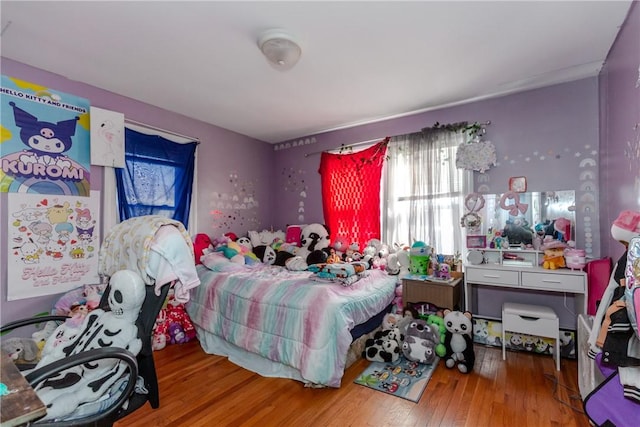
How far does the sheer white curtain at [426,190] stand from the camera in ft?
10.3

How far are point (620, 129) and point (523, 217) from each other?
100 cm

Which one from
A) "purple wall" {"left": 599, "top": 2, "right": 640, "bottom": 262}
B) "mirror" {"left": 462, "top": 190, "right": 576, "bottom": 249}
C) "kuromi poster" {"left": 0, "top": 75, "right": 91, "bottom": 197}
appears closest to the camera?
"purple wall" {"left": 599, "top": 2, "right": 640, "bottom": 262}

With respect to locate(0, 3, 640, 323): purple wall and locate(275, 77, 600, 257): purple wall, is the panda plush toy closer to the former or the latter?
locate(0, 3, 640, 323): purple wall

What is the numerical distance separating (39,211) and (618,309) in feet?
12.1

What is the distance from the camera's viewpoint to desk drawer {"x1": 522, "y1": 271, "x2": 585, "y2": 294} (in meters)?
2.32

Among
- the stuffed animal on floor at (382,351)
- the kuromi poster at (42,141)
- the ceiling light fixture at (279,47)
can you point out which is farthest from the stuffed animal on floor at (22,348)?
the ceiling light fixture at (279,47)

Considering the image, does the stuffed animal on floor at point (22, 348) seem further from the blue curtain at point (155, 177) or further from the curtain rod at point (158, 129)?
the curtain rod at point (158, 129)

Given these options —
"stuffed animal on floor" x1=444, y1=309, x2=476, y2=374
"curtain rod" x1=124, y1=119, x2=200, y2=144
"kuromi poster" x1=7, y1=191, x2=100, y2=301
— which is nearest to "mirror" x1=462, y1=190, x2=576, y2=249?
"stuffed animal on floor" x1=444, y1=309, x2=476, y2=374

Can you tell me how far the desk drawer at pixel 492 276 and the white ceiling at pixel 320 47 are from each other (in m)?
1.71

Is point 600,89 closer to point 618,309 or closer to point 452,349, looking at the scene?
point 618,309

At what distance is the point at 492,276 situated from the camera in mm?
2629

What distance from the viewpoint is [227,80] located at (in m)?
2.64

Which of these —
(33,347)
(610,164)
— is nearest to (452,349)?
(610,164)

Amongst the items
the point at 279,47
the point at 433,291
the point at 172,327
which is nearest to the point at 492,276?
the point at 433,291
